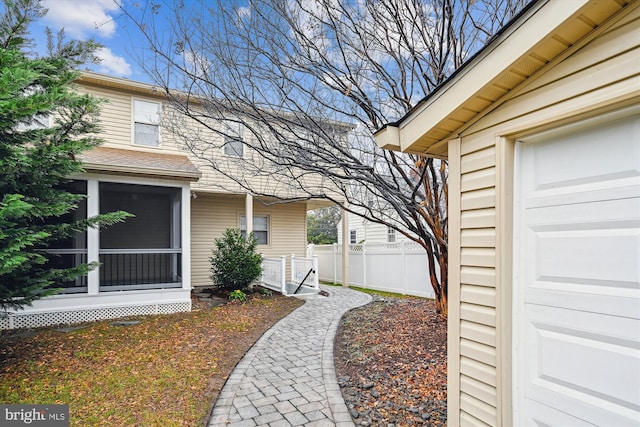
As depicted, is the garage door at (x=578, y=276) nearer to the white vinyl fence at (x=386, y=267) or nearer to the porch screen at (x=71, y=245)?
the white vinyl fence at (x=386, y=267)

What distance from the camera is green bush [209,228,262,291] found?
9539 millimetres

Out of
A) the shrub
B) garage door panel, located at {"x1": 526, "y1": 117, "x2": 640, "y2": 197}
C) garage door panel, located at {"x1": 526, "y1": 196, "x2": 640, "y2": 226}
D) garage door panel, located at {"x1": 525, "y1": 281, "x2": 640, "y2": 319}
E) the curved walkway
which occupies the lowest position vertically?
the shrub

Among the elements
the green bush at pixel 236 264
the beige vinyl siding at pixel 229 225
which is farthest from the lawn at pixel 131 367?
the beige vinyl siding at pixel 229 225

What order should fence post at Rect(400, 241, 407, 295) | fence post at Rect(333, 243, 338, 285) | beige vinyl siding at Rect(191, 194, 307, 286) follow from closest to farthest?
fence post at Rect(400, 241, 407, 295) < beige vinyl siding at Rect(191, 194, 307, 286) < fence post at Rect(333, 243, 338, 285)

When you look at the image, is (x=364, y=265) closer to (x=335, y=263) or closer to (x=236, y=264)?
(x=335, y=263)

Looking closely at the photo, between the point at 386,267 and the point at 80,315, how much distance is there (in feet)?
27.2

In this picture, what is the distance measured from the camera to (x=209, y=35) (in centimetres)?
557

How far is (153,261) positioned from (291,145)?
7579 millimetres

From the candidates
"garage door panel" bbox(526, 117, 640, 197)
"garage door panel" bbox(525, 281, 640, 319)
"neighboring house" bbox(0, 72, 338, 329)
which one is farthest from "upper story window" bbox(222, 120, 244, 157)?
"garage door panel" bbox(525, 281, 640, 319)

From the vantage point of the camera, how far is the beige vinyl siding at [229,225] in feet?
38.2

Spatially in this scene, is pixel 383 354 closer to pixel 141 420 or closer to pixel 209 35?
pixel 141 420

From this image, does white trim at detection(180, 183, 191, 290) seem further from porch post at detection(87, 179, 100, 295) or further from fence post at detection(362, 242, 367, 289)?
fence post at detection(362, 242, 367, 289)

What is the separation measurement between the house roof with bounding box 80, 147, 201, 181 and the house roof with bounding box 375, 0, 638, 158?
6.09 metres

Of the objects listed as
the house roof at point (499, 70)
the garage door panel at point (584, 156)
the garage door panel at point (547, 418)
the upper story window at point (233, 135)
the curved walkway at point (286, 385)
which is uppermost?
the upper story window at point (233, 135)
